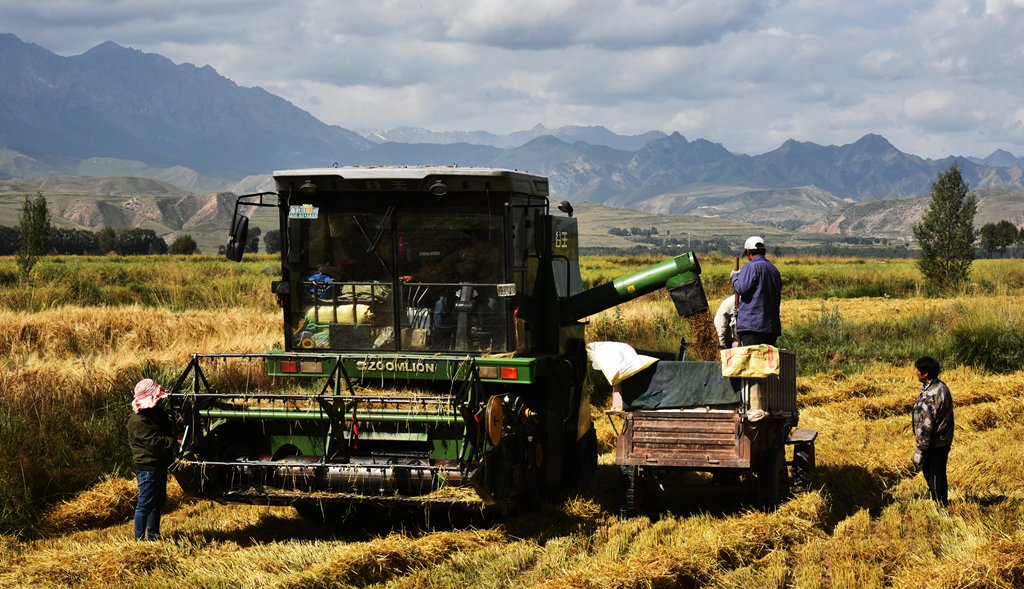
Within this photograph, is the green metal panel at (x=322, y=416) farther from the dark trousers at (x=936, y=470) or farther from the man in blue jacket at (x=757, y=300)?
the dark trousers at (x=936, y=470)

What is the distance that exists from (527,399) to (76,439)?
5236 mm

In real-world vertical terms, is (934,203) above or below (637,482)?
above

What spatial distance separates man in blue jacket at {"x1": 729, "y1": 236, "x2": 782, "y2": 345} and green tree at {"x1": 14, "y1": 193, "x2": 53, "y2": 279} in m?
30.6

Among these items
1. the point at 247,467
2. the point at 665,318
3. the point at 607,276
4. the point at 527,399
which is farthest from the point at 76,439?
the point at 607,276

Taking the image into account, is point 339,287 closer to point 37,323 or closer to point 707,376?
point 707,376

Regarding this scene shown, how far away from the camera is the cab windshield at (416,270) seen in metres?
10.3

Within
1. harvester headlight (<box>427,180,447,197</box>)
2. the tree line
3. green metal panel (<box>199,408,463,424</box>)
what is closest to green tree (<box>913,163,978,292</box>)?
the tree line

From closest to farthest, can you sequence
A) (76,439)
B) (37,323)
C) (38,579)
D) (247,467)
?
(38,579) → (247,467) → (76,439) → (37,323)

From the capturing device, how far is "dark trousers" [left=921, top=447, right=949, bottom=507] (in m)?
10.2

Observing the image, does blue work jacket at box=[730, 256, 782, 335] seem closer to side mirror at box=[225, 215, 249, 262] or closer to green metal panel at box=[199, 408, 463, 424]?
green metal panel at box=[199, 408, 463, 424]

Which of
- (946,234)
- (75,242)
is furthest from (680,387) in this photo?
(75,242)

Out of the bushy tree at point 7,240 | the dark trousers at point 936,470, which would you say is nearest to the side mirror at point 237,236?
the dark trousers at point 936,470

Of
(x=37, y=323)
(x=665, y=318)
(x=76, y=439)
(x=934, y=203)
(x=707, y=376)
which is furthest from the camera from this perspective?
(x=934, y=203)

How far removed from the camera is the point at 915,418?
34.1ft
